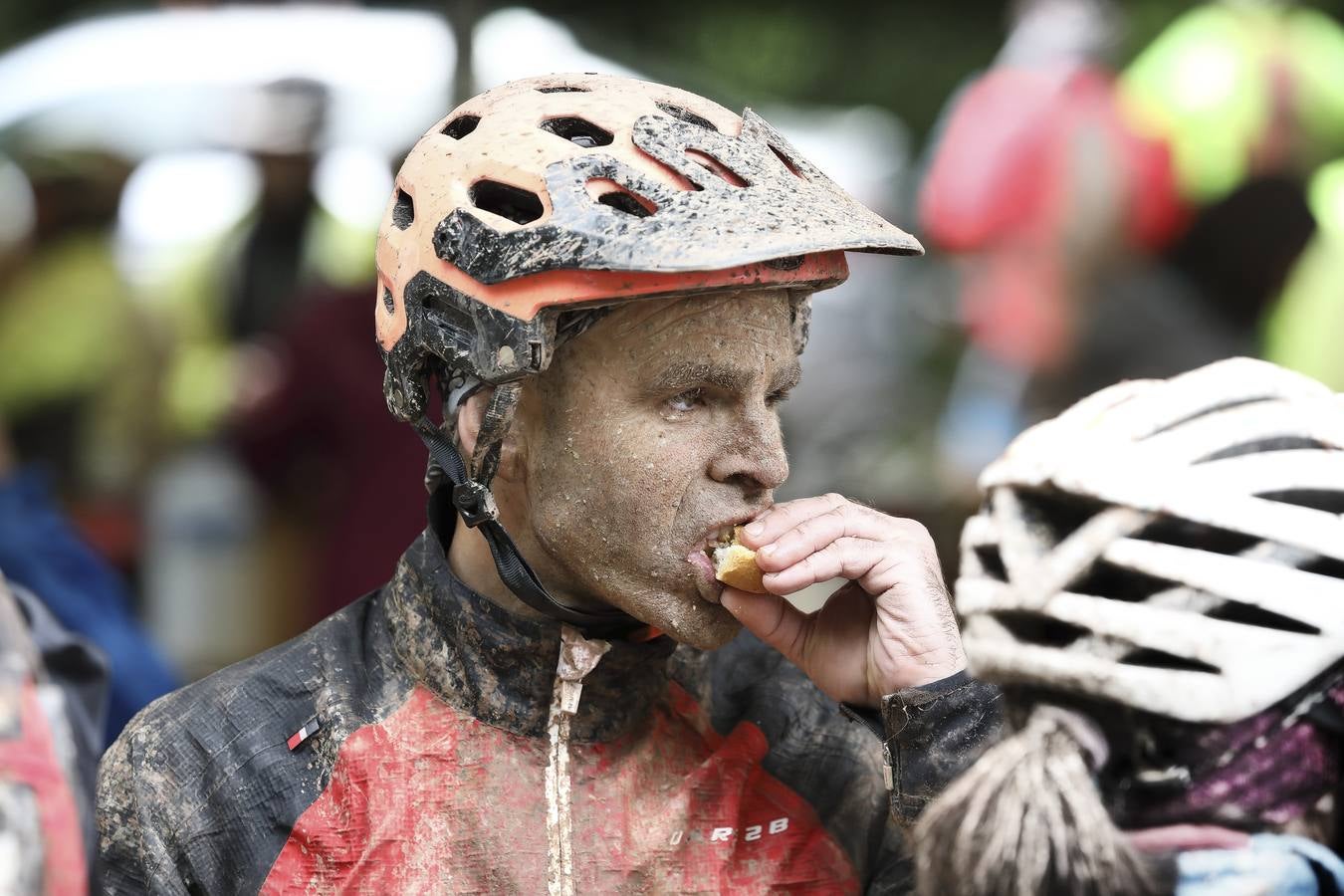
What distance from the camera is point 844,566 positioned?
277 cm

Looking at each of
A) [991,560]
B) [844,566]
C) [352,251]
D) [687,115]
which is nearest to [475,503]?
[844,566]

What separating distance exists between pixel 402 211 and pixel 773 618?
0.98 m

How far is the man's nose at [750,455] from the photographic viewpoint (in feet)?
9.03

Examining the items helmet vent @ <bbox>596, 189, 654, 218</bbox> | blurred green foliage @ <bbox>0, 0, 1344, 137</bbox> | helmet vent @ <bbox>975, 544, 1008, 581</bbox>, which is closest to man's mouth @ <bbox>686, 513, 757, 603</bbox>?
helmet vent @ <bbox>596, 189, 654, 218</bbox>

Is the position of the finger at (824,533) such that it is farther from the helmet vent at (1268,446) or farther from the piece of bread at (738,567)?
the helmet vent at (1268,446)

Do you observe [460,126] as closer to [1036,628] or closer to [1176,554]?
[1036,628]

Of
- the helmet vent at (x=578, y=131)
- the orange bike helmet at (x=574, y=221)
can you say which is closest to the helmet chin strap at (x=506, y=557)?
the orange bike helmet at (x=574, y=221)

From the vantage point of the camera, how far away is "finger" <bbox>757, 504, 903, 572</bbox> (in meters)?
2.71

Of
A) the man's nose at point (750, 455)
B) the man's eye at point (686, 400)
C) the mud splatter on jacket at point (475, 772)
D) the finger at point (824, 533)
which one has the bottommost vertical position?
the mud splatter on jacket at point (475, 772)

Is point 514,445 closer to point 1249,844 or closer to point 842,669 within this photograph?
point 842,669

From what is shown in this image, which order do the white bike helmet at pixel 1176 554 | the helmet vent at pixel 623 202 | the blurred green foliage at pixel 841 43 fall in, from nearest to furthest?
the white bike helmet at pixel 1176 554 < the helmet vent at pixel 623 202 < the blurred green foliage at pixel 841 43

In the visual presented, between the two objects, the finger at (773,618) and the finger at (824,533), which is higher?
the finger at (824,533)

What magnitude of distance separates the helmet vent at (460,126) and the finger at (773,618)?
3.11ft

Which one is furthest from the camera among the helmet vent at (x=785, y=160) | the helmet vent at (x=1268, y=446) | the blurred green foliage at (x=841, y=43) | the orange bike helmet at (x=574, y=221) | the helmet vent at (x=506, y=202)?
the blurred green foliage at (x=841, y=43)
